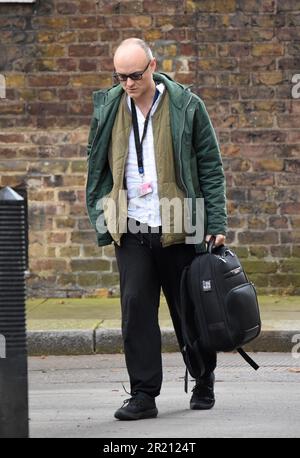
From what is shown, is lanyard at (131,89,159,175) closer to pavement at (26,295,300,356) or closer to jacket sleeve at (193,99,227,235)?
jacket sleeve at (193,99,227,235)

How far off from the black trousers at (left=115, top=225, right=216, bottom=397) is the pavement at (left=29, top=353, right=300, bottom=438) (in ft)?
0.89

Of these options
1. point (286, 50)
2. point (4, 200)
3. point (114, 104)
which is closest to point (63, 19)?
point (286, 50)

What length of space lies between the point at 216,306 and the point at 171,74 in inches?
277

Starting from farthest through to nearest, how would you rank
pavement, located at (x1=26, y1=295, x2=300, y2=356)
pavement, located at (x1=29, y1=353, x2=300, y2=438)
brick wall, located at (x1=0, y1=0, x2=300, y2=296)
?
brick wall, located at (x1=0, y1=0, x2=300, y2=296) → pavement, located at (x1=26, y1=295, x2=300, y2=356) → pavement, located at (x1=29, y1=353, x2=300, y2=438)

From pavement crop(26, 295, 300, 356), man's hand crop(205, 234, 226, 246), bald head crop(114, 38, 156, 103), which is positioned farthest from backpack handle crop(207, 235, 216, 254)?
pavement crop(26, 295, 300, 356)

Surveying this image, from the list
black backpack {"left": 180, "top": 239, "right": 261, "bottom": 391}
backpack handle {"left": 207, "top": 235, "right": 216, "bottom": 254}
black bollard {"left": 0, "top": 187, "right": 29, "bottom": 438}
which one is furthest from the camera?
backpack handle {"left": 207, "top": 235, "right": 216, "bottom": 254}

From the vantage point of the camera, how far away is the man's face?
6629 millimetres

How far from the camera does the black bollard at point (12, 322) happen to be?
553cm

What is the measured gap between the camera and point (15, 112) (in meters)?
13.4

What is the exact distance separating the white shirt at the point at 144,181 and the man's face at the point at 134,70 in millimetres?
173

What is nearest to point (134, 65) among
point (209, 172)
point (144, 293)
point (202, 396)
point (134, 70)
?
point (134, 70)

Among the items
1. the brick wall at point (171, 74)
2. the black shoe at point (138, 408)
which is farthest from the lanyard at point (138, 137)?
the brick wall at point (171, 74)

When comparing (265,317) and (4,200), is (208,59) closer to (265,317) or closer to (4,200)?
(265,317)
